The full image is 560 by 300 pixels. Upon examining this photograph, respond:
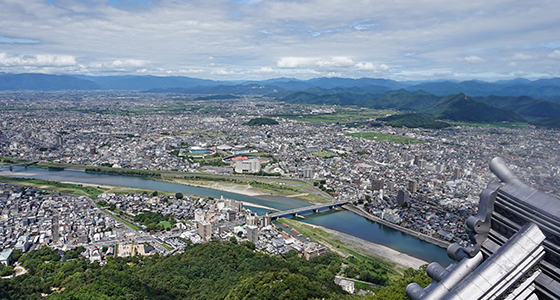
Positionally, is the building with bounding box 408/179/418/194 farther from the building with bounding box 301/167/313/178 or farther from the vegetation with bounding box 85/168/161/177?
the vegetation with bounding box 85/168/161/177

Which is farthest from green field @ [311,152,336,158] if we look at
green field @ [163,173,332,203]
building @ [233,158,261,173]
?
green field @ [163,173,332,203]

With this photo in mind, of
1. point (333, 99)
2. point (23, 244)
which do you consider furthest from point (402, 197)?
point (333, 99)

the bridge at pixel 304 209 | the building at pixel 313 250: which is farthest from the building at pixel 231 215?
the building at pixel 313 250

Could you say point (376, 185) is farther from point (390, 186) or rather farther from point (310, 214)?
point (310, 214)

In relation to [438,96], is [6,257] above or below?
below

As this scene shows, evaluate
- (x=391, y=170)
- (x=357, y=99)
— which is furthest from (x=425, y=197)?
(x=357, y=99)

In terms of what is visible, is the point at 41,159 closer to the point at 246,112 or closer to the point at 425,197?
the point at 425,197
